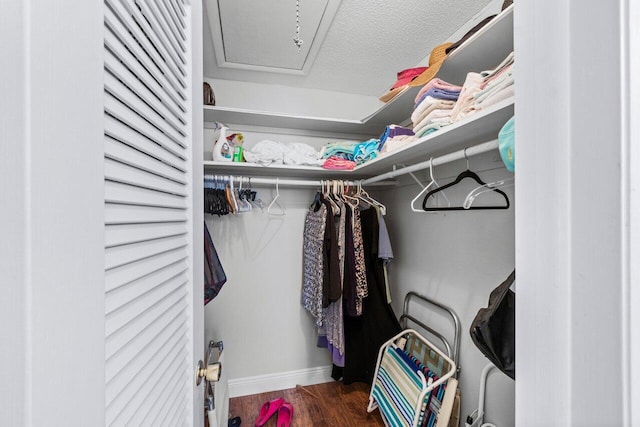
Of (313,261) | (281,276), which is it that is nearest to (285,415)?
(281,276)

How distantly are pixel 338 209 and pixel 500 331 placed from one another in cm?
103

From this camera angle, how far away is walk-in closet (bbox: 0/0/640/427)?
22 cm

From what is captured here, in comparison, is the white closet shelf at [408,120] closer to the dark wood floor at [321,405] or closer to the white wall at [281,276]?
the white wall at [281,276]

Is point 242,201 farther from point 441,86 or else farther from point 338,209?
point 441,86

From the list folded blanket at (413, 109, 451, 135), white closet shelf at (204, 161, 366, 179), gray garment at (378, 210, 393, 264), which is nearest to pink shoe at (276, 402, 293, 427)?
gray garment at (378, 210, 393, 264)

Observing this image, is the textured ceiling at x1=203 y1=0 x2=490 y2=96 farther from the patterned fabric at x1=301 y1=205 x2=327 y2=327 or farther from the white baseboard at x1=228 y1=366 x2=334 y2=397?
the white baseboard at x1=228 y1=366 x2=334 y2=397

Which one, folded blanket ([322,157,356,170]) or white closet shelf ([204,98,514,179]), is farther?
folded blanket ([322,157,356,170])

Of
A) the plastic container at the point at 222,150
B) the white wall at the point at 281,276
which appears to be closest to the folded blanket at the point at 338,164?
the white wall at the point at 281,276

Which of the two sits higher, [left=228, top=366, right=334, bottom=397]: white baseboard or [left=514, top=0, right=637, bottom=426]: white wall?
[left=514, top=0, right=637, bottom=426]: white wall

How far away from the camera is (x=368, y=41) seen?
148cm

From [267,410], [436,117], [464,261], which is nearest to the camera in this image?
[436,117]

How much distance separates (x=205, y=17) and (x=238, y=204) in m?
1.01

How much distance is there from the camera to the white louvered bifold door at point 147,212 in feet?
1.15

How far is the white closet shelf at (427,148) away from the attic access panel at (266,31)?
2.26ft
